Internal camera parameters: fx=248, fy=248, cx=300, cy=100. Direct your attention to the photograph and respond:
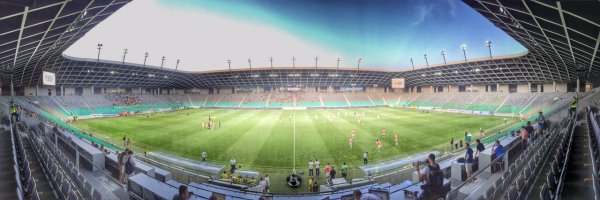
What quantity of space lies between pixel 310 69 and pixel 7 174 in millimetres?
53352

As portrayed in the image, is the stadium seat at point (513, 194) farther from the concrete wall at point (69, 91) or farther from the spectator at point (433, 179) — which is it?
the concrete wall at point (69, 91)

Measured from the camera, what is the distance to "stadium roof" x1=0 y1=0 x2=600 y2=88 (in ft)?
35.3

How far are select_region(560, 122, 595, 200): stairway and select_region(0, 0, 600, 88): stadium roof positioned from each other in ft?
16.2

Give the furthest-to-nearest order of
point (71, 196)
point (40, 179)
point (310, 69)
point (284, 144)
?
point (310, 69) < point (284, 144) < point (40, 179) < point (71, 196)

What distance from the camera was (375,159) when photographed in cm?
1717

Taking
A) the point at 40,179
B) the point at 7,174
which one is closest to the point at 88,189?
the point at 40,179

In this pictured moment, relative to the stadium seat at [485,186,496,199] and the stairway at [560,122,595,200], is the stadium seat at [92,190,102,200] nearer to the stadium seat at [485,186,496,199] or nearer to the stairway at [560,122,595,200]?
the stadium seat at [485,186,496,199]

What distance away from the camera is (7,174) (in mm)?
6820

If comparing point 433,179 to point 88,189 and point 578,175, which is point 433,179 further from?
point 88,189

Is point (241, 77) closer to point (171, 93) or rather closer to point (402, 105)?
point (171, 93)

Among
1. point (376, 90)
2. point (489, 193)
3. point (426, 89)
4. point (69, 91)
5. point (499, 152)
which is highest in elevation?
point (426, 89)

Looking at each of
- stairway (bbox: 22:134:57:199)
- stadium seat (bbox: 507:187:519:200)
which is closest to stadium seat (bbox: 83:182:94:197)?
stairway (bbox: 22:134:57:199)

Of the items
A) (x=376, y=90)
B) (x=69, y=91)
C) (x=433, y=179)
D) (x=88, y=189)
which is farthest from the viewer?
(x=376, y=90)

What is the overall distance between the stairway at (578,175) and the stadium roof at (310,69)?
494cm
